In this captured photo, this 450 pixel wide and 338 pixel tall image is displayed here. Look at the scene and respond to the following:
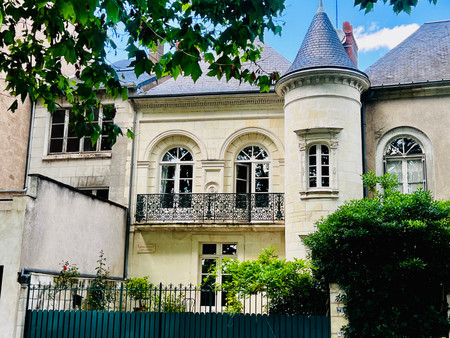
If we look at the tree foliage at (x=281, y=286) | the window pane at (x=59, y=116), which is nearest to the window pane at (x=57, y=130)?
the window pane at (x=59, y=116)

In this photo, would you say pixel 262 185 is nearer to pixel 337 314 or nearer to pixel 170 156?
pixel 170 156

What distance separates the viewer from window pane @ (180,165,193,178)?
19281 millimetres

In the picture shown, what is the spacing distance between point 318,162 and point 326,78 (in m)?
2.62

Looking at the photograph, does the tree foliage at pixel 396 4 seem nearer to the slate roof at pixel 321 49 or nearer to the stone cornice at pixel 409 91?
the slate roof at pixel 321 49

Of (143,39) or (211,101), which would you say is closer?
(143,39)

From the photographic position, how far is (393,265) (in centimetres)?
1002

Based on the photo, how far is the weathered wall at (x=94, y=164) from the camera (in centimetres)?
1920

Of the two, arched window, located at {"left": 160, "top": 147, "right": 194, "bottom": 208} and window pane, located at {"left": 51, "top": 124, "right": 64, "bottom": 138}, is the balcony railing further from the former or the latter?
window pane, located at {"left": 51, "top": 124, "right": 64, "bottom": 138}

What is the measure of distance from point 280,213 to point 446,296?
8313 millimetres

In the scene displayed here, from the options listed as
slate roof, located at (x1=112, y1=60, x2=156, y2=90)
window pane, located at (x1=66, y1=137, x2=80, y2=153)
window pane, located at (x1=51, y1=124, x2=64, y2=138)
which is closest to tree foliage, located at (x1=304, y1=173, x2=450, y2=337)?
slate roof, located at (x1=112, y1=60, x2=156, y2=90)

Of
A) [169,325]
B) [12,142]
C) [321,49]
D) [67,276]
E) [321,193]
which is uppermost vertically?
[321,49]

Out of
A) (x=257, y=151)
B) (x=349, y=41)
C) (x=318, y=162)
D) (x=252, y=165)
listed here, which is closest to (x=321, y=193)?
(x=318, y=162)

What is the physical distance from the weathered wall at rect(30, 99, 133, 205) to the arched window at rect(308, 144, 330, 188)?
21.0 ft

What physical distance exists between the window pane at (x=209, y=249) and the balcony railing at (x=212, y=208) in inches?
46.9
